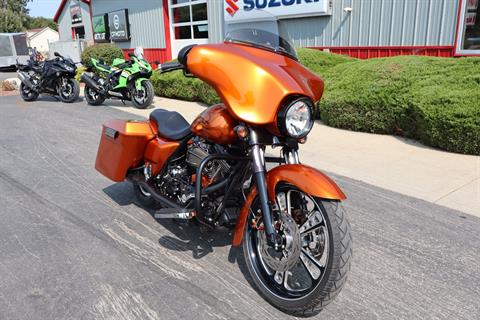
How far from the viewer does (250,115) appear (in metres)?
2.34

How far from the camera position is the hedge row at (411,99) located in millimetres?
5363

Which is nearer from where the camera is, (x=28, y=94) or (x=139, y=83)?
(x=139, y=83)

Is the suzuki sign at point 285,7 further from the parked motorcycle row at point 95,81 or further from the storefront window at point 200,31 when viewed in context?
the parked motorcycle row at point 95,81

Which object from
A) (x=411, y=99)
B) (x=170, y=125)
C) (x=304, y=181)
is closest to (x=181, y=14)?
(x=411, y=99)

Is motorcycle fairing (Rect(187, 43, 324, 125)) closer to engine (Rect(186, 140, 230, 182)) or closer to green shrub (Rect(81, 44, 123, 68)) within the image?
engine (Rect(186, 140, 230, 182))

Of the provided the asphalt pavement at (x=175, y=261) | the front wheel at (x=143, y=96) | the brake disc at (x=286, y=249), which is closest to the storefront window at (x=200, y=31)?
the front wheel at (x=143, y=96)

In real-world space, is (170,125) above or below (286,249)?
above

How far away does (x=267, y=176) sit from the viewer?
247 cm

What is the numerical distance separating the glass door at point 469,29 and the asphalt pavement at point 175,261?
5.09 metres

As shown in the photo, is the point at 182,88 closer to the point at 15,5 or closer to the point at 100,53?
the point at 100,53

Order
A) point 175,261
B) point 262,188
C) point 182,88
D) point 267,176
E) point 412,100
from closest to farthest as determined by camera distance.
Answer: point 262,188, point 267,176, point 175,261, point 412,100, point 182,88

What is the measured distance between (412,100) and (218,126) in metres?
4.29

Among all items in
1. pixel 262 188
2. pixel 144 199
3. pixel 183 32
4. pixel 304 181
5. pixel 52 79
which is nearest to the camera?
pixel 304 181

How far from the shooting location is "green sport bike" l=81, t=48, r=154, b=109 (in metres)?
9.44
